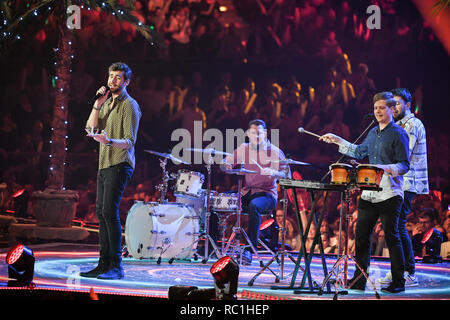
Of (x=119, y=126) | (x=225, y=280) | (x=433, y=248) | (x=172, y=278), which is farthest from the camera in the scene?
(x=433, y=248)

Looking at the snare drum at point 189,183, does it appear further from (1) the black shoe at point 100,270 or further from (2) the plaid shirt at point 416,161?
(2) the plaid shirt at point 416,161

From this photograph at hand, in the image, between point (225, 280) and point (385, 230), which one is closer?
point (225, 280)

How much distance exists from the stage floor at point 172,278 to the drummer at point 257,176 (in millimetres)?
581

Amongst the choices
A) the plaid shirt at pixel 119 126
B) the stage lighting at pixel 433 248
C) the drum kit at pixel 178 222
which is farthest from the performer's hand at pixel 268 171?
the stage lighting at pixel 433 248

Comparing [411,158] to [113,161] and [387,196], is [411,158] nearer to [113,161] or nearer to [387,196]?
[387,196]

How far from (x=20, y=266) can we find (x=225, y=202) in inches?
133

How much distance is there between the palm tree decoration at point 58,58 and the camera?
975 cm

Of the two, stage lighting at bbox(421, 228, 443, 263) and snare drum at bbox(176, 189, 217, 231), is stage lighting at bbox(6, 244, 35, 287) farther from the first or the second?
stage lighting at bbox(421, 228, 443, 263)

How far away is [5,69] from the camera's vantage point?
1344cm

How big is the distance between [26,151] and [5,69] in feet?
7.51

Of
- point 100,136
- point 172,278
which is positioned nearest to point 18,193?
point 172,278

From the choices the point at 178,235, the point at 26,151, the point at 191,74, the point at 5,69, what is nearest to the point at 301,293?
the point at 178,235

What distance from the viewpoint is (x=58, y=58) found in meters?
10.4

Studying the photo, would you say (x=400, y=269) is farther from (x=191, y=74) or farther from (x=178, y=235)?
(x=191, y=74)
